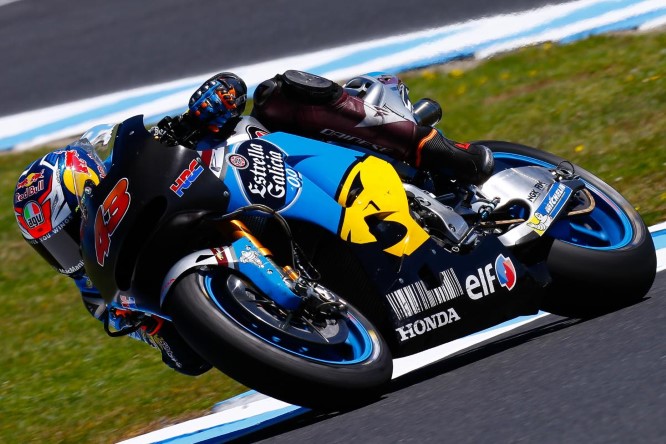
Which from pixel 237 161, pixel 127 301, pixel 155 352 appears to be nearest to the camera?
pixel 127 301

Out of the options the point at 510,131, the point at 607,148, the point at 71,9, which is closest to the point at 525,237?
the point at 607,148

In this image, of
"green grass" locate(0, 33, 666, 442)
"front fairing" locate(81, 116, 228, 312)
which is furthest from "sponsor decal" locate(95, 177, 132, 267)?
"green grass" locate(0, 33, 666, 442)

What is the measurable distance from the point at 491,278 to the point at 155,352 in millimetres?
2493

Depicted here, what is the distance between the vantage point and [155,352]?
6.46 meters

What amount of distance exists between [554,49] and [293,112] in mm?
5116

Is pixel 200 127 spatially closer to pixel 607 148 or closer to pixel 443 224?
pixel 443 224

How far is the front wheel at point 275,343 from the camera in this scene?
367 centimetres

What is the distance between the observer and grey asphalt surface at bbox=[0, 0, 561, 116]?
400 inches

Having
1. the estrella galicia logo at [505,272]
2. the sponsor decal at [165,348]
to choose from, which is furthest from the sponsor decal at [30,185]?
the estrella galicia logo at [505,272]

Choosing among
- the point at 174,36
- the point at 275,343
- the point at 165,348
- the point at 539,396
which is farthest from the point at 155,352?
the point at 174,36

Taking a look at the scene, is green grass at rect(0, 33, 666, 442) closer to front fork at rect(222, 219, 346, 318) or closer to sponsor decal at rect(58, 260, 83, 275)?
sponsor decal at rect(58, 260, 83, 275)

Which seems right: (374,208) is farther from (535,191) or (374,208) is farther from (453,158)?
(535,191)

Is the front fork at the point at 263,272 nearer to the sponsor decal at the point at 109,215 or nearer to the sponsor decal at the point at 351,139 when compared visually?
the sponsor decal at the point at 109,215

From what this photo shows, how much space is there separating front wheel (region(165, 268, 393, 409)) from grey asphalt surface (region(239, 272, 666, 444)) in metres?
0.13
